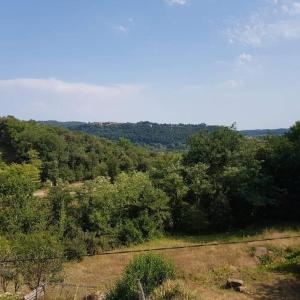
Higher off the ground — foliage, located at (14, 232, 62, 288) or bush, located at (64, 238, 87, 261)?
foliage, located at (14, 232, 62, 288)

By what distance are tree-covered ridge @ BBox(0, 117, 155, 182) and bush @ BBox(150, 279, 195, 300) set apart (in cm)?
6276

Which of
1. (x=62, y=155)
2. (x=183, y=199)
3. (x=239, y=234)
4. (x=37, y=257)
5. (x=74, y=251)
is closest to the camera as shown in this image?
(x=37, y=257)

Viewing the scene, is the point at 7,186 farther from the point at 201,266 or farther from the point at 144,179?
the point at 201,266

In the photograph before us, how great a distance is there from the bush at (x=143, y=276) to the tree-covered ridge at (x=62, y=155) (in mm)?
A: 60425

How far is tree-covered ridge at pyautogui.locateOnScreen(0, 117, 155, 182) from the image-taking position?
79.1 meters

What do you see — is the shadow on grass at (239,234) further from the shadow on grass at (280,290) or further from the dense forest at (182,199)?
the shadow on grass at (280,290)

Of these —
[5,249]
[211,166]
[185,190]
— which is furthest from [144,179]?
[5,249]

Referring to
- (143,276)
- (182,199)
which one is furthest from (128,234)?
(143,276)

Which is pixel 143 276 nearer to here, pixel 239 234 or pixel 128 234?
pixel 128 234

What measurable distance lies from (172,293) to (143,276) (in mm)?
2322

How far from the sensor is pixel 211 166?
121 ft

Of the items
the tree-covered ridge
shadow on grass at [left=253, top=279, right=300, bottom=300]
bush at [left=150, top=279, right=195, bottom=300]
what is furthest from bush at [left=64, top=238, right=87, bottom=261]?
the tree-covered ridge

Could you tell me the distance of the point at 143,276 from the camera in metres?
17.1

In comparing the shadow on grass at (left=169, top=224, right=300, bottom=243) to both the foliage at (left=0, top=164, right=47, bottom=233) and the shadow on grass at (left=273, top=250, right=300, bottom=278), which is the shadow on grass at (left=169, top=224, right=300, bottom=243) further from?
the foliage at (left=0, top=164, right=47, bottom=233)
